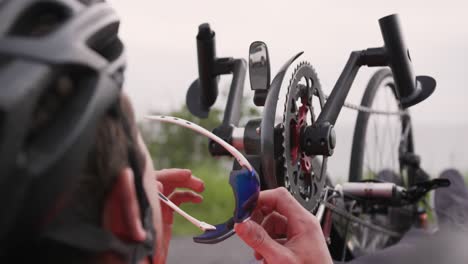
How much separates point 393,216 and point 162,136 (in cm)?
315

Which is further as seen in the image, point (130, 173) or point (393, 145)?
point (393, 145)

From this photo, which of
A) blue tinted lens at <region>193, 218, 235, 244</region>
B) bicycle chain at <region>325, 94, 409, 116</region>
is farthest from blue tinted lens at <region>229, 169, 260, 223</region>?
bicycle chain at <region>325, 94, 409, 116</region>

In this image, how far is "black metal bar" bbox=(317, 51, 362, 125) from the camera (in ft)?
4.46

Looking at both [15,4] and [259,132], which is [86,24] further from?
[259,132]

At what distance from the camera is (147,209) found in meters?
0.70

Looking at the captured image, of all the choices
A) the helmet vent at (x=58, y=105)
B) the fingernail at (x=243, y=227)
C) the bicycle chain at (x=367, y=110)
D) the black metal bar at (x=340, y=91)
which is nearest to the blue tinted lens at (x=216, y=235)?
the fingernail at (x=243, y=227)

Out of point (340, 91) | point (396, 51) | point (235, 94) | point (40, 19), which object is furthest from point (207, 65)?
point (40, 19)

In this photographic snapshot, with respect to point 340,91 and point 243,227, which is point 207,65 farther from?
point 243,227

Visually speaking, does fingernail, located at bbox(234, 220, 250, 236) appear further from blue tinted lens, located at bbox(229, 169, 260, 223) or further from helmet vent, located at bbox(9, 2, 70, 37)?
helmet vent, located at bbox(9, 2, 70, 37)

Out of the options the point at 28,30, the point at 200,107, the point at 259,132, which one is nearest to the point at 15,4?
the point at 28,30

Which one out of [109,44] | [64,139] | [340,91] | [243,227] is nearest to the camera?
[64,139]

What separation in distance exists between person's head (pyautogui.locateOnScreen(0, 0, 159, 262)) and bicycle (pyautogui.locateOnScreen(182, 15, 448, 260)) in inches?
22.6

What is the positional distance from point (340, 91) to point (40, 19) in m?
0.91

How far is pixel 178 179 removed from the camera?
1.20m
